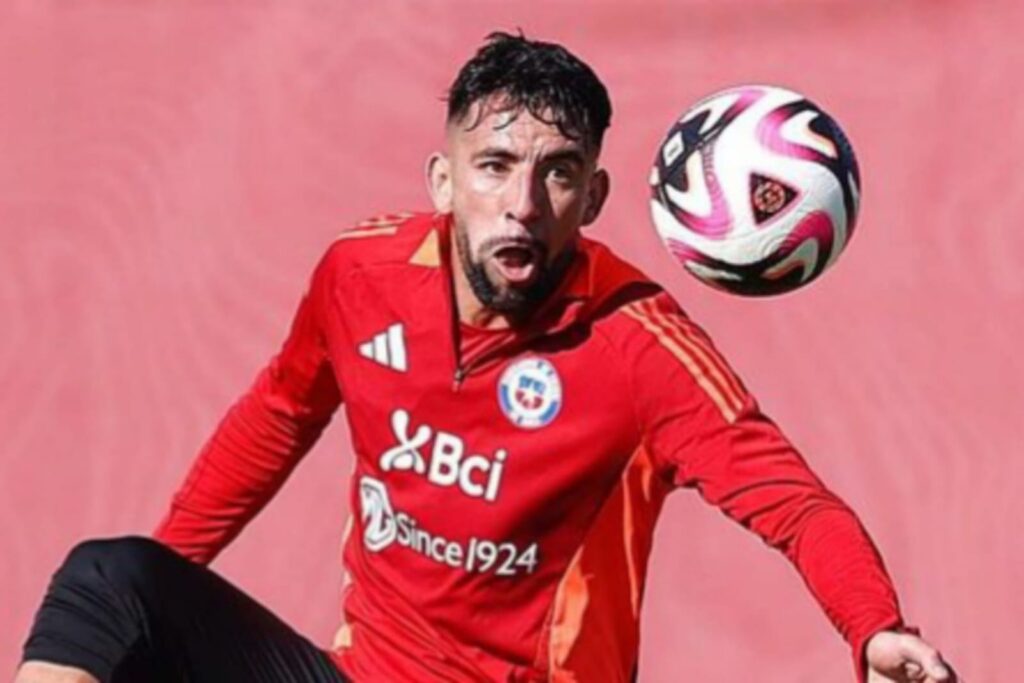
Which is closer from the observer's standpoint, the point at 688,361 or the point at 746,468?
the point at 746,468

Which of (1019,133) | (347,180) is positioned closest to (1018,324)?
(1019,133)

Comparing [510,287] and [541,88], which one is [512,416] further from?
[541,88]

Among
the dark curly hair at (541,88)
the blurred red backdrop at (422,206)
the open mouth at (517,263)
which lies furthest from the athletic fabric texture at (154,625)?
the blurred red backdrop at (422,206)

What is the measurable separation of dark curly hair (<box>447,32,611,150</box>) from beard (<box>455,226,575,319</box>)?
173 mm

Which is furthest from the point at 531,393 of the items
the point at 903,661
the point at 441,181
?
the point at 903,661

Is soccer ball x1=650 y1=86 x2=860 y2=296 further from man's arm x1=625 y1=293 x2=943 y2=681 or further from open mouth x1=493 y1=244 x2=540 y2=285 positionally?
open mouth x1=493 y1=244 x2=540 y2=285

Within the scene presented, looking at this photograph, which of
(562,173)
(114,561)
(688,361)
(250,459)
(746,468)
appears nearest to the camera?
(114,561)

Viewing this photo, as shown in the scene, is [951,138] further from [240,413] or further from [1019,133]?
[240,413]

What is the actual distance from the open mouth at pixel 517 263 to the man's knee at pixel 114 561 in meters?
0.64

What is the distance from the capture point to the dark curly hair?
4.38 meters

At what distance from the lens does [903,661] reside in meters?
3.68

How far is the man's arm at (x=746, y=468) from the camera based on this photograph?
12.7 ft

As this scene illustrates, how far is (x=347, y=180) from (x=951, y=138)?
1.24 meters

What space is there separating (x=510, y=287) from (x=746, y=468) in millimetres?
442
